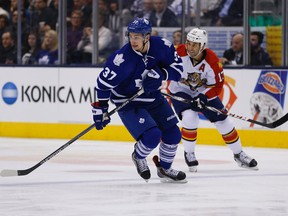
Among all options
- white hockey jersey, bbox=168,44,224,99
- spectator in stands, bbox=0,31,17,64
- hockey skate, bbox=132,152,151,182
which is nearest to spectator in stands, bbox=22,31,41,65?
spectator in stands, bbox=0,31,17,64

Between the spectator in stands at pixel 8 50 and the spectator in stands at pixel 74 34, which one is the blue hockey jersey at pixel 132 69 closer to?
the spectator in stands at pixel 74 34

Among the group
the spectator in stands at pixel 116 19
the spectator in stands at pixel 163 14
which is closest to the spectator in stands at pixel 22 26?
the spectator in stands at pixel 116 19

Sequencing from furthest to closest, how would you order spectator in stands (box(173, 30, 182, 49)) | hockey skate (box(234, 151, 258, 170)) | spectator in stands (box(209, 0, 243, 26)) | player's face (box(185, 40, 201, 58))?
spectator in stands (box(173, 30, 182, 49))
spectator in stands (box(209, 0, 243, 26))
hockey skate (box(234, 151, 258, 170))
player's face (box(185, 40, 201, 58))

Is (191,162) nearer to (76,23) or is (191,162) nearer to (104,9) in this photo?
(104,9)

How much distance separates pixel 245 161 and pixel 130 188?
1.77 metres

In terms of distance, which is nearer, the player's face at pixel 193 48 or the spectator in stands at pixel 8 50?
the player's face at pixel 193 48

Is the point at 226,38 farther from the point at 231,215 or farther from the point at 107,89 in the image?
the point at 231,215

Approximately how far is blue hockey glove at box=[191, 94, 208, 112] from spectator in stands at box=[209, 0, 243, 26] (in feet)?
9.79

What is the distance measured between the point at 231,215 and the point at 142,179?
2039 mm

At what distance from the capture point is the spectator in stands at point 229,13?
37.5 ft

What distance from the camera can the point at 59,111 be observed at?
1231 cm

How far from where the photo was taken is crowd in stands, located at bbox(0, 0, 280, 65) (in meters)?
11.9

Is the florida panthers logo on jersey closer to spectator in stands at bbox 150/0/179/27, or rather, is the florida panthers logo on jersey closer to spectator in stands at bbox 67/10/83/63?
spectator in stands at bbox 150/0/179/27

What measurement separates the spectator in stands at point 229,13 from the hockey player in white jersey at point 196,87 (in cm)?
277
